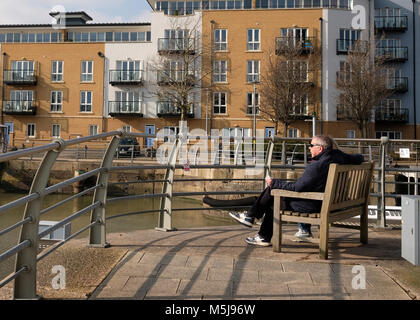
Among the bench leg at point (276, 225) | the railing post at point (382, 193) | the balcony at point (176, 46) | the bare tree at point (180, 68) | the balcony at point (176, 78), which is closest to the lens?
the bench leg at point (276, 225)

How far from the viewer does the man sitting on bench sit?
12.7 feet

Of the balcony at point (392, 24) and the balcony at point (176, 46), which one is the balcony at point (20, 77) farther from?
the balcony at point (392, 24)

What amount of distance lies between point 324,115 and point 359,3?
10612mm

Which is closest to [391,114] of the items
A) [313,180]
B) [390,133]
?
[390,133]

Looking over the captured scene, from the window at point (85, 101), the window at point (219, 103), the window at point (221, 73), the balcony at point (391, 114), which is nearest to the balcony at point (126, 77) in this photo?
the window at point (85, 101)

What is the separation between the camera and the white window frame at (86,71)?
124 feet

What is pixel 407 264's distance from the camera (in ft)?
12.1

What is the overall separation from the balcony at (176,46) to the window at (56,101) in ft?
34.6

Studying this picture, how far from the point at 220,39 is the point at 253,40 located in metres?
2.87

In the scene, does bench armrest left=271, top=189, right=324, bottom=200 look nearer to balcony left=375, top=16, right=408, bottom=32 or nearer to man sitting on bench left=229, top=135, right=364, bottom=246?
man sitting on bench left=229, top=135, right=364, bottom=246

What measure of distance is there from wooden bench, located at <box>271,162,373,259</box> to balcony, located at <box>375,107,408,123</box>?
109ft

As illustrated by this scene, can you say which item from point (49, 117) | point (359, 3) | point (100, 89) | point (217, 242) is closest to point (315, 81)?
point (359, 3)

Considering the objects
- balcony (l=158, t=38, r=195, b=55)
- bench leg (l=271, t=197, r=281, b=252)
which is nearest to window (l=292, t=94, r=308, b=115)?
balcony (l=158, t=38, r=195, b=55)
